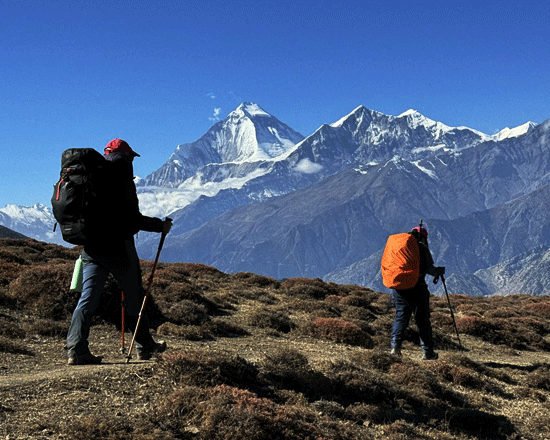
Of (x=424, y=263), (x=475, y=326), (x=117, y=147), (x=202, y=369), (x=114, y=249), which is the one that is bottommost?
(x=202, y=369)

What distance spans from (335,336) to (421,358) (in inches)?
95.7

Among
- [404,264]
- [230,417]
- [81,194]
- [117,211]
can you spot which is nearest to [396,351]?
[404,264]

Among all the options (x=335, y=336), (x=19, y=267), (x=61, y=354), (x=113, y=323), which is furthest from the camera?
(x=19, y=267)

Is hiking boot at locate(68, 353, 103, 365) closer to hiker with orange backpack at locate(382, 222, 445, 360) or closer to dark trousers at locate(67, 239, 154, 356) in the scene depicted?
dark trousers at locate(67, 239, 154, 356)

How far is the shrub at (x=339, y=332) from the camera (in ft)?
51.3

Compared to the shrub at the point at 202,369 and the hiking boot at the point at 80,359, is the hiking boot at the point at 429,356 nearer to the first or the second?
A: the shrub at the point at 202,369

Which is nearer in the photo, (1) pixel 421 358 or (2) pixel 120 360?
(2) pixel 120 360

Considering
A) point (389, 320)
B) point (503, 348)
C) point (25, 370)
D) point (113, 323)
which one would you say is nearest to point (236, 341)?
point (113, 323)

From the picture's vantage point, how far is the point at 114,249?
858cm

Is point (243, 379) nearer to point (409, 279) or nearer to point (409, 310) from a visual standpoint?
point (409, 279)

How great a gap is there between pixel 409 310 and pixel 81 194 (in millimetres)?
8646

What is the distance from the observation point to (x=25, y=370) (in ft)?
29.5

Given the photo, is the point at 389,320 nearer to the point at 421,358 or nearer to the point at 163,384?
the point at 421,358

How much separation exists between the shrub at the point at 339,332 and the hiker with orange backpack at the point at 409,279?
6.85ft
